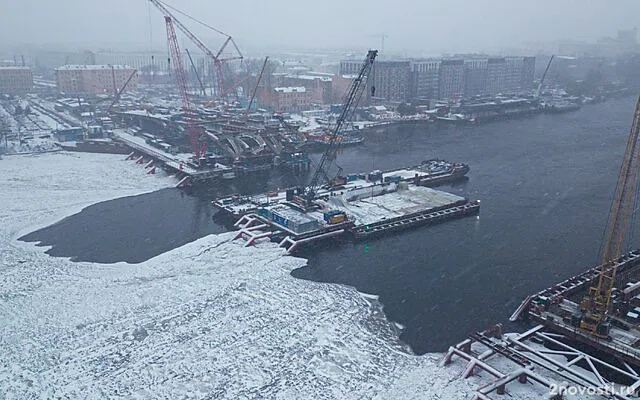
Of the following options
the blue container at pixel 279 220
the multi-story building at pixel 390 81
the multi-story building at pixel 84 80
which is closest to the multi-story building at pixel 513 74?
the multi-story building at pixel 390 81

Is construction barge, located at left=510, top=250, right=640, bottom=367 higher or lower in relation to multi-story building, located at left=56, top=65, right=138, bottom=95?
lower

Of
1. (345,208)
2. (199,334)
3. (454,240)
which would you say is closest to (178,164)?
(345,208)

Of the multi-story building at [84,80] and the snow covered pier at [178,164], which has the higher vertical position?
the multi-story building at [84,80]

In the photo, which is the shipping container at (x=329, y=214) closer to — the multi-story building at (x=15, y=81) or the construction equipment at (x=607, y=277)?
the construction equipment at (x=607, y=277)

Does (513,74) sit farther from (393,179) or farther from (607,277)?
(607,277)

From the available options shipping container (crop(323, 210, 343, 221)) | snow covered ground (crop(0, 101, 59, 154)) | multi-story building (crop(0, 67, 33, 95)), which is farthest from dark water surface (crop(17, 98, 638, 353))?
multi-story building (crop(0, 67, 33, 95))

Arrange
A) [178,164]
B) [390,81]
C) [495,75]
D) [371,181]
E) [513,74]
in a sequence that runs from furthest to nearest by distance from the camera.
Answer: [513,74], [495,75], [390,81], [178,164], [371,181]

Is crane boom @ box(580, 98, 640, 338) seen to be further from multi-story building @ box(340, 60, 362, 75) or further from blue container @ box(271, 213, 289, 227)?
multi-story building @ box(340, 60, 362, 75)
